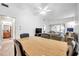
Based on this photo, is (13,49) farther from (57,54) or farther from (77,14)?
(77,14)

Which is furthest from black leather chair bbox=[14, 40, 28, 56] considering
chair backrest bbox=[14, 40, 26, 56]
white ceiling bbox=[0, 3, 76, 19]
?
white ceiling bbox=[0, 3, 76, 19]

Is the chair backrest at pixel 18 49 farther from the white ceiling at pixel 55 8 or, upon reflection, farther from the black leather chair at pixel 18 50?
the white ceiling at pixel 55 8

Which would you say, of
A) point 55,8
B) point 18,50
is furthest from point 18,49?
point 55,8

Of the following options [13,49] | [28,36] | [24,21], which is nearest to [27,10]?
[24,21]

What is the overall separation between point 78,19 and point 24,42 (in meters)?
0.95

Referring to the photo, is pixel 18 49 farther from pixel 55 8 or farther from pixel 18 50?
pixel 55 8

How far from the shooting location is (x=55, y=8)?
4.77ft

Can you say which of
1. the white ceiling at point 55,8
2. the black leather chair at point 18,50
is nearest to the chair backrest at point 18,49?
the black leather chair at point 18,50

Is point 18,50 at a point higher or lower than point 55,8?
→ lower

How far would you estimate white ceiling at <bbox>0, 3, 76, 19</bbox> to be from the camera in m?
1.42

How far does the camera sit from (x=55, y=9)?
1.46m

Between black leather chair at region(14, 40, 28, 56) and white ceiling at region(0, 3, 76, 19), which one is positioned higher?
white ceiling at region(0, 3, 76, 19)

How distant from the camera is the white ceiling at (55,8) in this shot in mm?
1421

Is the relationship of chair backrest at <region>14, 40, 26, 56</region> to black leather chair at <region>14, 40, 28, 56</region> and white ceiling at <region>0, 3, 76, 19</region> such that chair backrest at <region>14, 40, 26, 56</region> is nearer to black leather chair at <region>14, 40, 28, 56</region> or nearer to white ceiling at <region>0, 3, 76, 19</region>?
black leather chair at <region>14, 40, 28, 56</region>
